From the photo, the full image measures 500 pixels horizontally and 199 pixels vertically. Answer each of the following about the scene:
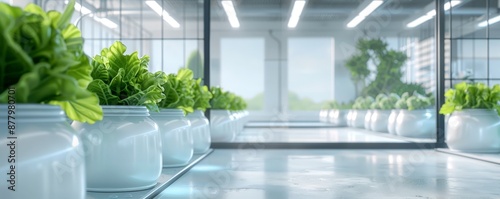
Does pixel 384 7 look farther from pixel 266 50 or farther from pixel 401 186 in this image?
pixel 401 186

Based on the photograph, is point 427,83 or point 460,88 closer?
point 460,88

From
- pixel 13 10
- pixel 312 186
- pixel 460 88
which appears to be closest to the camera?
pixel 13 10

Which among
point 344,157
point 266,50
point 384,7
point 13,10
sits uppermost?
point 384,7

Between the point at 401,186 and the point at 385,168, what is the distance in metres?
1.20

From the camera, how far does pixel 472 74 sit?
25.9 ft

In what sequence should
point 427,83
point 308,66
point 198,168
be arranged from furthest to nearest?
point 308,66 → point 427,83 → point 198,168

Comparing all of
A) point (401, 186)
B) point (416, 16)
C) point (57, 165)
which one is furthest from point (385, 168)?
point (416, 16)

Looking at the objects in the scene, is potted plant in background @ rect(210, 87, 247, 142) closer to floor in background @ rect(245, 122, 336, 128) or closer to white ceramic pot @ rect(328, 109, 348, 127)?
floor in background @ rect(245, 122, 336, 128)

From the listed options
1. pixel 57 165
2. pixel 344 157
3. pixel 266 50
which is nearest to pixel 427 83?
pixel 266 50

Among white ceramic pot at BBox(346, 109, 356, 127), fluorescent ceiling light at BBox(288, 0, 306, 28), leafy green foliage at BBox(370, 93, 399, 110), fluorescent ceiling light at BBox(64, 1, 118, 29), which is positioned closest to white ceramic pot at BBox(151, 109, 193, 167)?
fluorescent ceiling light at BBox(64, 1, 118, 29)

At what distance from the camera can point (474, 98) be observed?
6.06 meters

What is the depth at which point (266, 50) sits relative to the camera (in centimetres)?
835

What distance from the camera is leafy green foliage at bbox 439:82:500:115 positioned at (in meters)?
5.98

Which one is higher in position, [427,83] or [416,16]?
[416,16]
